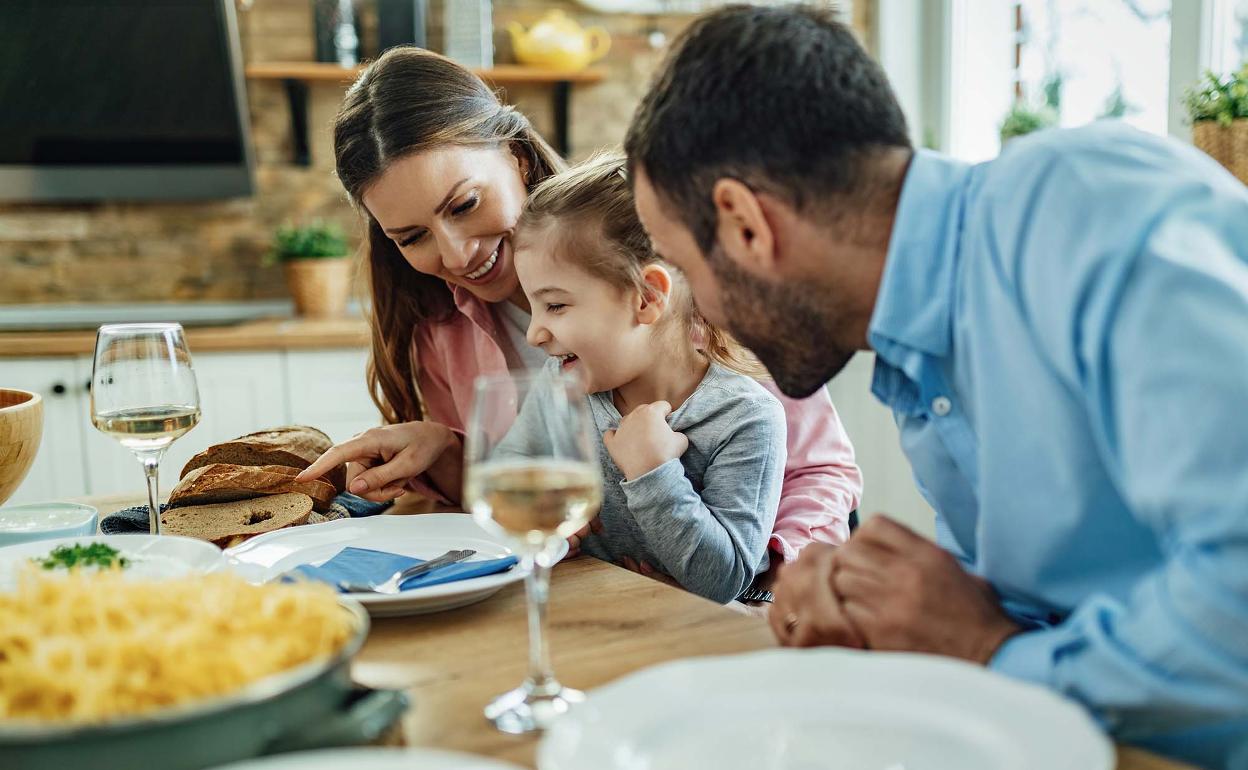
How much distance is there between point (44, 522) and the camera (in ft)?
4.54

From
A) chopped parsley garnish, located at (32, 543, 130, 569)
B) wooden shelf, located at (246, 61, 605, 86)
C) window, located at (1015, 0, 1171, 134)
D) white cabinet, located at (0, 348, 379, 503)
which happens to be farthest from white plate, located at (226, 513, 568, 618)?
wooden shelf, located at (246, 61, 605, 86)

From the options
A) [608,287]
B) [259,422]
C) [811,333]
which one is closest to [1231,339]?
[811,333]

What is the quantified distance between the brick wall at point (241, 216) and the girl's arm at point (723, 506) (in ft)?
8.31

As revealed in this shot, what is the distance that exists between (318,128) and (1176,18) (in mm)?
2676

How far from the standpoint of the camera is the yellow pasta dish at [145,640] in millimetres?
688

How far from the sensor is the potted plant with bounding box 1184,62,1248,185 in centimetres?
225

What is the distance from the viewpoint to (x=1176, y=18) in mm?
2865

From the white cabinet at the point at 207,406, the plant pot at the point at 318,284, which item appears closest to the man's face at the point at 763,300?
the white cabinet at the point at 207,406

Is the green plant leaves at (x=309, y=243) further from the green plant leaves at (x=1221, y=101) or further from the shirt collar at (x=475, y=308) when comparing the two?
the green plant leaves at (x=1221, y=101)

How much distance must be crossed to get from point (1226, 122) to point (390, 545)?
185 cm

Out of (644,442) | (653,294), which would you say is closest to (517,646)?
(644,442)

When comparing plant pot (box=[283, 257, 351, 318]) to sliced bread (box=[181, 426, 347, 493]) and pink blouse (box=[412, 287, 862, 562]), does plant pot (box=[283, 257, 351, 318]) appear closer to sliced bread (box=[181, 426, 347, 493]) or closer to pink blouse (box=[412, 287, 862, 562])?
pink blouse (box=[412, 287, 862, 562])

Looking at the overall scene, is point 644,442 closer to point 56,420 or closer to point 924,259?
point 924,259

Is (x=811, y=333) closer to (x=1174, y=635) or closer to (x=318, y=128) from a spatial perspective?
(x=1174, y=635)
